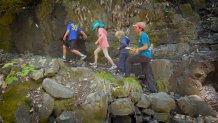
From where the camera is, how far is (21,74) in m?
7.58

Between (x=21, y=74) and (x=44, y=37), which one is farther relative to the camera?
(x=44, y=37)

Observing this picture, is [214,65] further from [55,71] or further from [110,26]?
[55,71]

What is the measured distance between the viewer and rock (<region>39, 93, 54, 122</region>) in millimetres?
6852

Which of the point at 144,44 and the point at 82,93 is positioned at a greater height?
the point at 144,44

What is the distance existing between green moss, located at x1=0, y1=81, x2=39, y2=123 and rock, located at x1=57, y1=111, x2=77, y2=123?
99 cm

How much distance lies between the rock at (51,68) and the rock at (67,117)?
51.0 inches

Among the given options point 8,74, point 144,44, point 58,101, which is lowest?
point 58,101

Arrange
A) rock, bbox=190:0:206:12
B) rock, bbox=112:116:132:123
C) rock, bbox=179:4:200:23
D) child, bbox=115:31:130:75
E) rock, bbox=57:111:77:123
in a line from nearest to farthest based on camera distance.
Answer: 1. rock, bbox=57:111:77:123
2. rock, bbox=112:116:132:123
3. child, bbox=115:31:130:75
4. rock, bbox=179:4:200:23
5. rock, bbox=190:0:206:12

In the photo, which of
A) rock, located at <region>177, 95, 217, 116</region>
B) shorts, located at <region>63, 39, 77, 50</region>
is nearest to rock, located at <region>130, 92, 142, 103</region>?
rock, located at <region>177, 95, 217, 116</region>

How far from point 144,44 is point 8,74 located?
141 inches

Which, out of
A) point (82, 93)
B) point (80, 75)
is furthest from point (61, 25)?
point (82, 93)

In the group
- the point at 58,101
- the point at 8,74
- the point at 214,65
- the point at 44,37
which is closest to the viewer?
the point at 58,101

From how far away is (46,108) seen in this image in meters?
6.92

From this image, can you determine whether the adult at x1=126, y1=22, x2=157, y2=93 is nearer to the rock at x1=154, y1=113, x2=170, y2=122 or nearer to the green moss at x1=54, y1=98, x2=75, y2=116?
the rock at x1=154, y1=113, x2=170, y2=122
